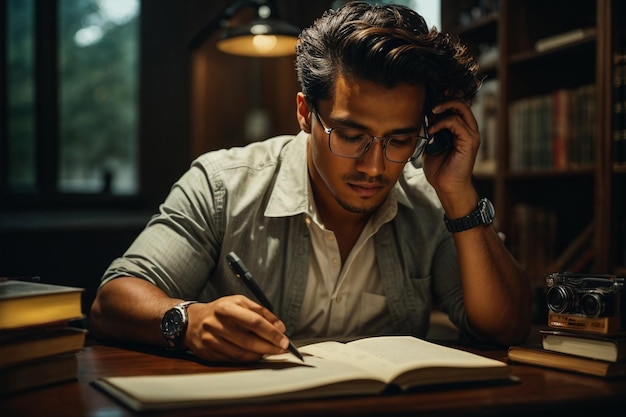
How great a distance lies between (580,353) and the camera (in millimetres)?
1141

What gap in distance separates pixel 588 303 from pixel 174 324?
2.26 feet

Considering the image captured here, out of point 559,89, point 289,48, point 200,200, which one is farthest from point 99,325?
point 559,89

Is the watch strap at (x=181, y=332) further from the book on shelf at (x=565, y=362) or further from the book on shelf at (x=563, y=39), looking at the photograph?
the book on shelf at (x=563, y=39)

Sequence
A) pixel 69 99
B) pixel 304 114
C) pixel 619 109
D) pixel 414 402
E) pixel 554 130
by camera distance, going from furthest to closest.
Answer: pixel 69 99, pixel 554 130, pixel 619 109, pixel 304 114, pixel 414 402

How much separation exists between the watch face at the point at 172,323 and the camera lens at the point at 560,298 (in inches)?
24.6

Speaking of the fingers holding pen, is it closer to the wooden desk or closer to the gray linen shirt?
the wooden desk

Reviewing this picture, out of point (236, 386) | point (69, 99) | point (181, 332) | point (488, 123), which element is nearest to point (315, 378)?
point (236, 386)

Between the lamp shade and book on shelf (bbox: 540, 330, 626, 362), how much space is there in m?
1.23

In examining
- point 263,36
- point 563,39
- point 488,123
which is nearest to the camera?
point 263,36

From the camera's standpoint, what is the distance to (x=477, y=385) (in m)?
1.03

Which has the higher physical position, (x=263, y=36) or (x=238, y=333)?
(x=263, y=36)

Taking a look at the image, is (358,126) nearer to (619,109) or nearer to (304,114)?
(304,114)

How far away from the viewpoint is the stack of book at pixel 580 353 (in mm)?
1094

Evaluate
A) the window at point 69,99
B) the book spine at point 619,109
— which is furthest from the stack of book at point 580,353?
the window at point 69,99
